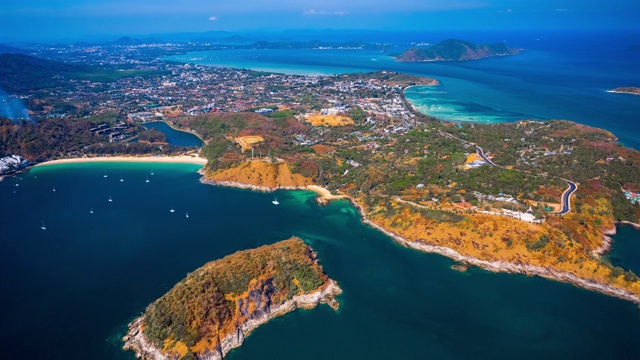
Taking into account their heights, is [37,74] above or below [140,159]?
above

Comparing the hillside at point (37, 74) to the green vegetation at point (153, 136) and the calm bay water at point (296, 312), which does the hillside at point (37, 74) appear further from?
the calm bay water at point (296, 312)

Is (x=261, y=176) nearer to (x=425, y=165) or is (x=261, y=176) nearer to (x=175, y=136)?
(x=425, y=165)

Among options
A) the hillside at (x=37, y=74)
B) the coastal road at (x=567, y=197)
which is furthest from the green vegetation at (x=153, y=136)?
the hillside at (x=37, y=74)

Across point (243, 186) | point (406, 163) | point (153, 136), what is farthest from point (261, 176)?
point (153, 136)

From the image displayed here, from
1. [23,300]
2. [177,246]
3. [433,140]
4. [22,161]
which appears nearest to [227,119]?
[22,161]

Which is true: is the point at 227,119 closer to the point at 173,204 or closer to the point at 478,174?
the point at 173,204

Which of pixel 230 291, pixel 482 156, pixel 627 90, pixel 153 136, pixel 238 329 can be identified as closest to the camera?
pixel 238 329

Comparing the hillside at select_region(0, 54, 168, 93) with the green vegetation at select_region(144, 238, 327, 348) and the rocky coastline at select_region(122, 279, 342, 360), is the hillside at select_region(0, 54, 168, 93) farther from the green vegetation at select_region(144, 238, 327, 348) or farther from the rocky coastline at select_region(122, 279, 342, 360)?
the rocky coastline at select_region(122, 279, 342, 360)

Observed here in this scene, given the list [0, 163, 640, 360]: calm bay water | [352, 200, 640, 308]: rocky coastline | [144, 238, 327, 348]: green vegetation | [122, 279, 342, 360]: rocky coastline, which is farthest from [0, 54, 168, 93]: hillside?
[352, 200, 640, 308]: rocky coastline
